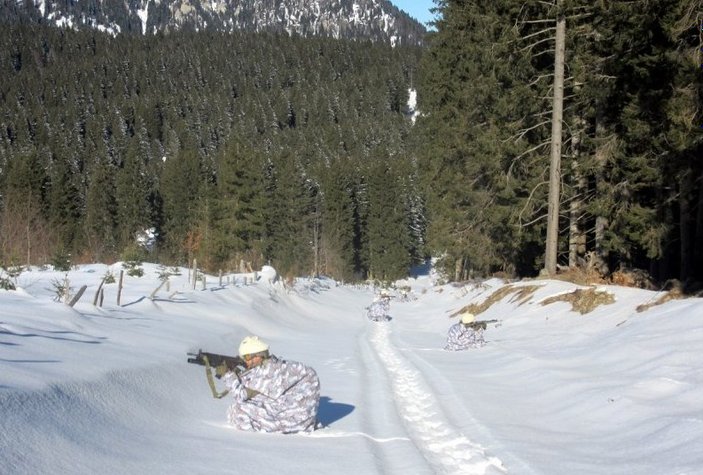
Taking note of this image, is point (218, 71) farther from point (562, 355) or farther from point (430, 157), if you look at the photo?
point (562, 355)

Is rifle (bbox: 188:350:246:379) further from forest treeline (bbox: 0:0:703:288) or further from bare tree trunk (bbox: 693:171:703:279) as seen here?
bare tree trunk (bbox: 693:171:703:279)

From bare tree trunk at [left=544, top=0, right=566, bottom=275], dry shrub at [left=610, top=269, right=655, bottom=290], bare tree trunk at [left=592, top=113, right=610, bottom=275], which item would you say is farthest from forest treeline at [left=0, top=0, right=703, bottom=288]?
dry shrub at [left=610, top=269, right=655, bottom=290]

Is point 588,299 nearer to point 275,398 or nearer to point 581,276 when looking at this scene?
point 581,276

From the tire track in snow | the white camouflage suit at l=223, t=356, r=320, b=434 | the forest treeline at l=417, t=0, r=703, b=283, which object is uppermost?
the forest treeline at l=417, t=0, r=703, b=283

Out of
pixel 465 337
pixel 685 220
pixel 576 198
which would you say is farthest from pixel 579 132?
pixel 465 337

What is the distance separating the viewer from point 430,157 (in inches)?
1331

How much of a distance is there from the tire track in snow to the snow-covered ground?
0.09 ft

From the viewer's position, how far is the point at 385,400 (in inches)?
345

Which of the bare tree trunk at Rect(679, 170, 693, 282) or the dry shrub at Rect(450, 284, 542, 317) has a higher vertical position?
the bare tree trunk at Rect(679, 170, 693, 282)

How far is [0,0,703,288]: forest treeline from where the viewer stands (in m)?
16.4

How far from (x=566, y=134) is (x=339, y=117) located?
126852mm

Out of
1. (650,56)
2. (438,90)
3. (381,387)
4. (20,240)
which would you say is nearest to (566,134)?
(650,56)

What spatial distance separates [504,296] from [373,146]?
111009mm

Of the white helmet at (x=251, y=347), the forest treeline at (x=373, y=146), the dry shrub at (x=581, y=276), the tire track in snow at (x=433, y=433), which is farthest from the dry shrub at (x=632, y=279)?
the white helmet at (x=251, y=347)
